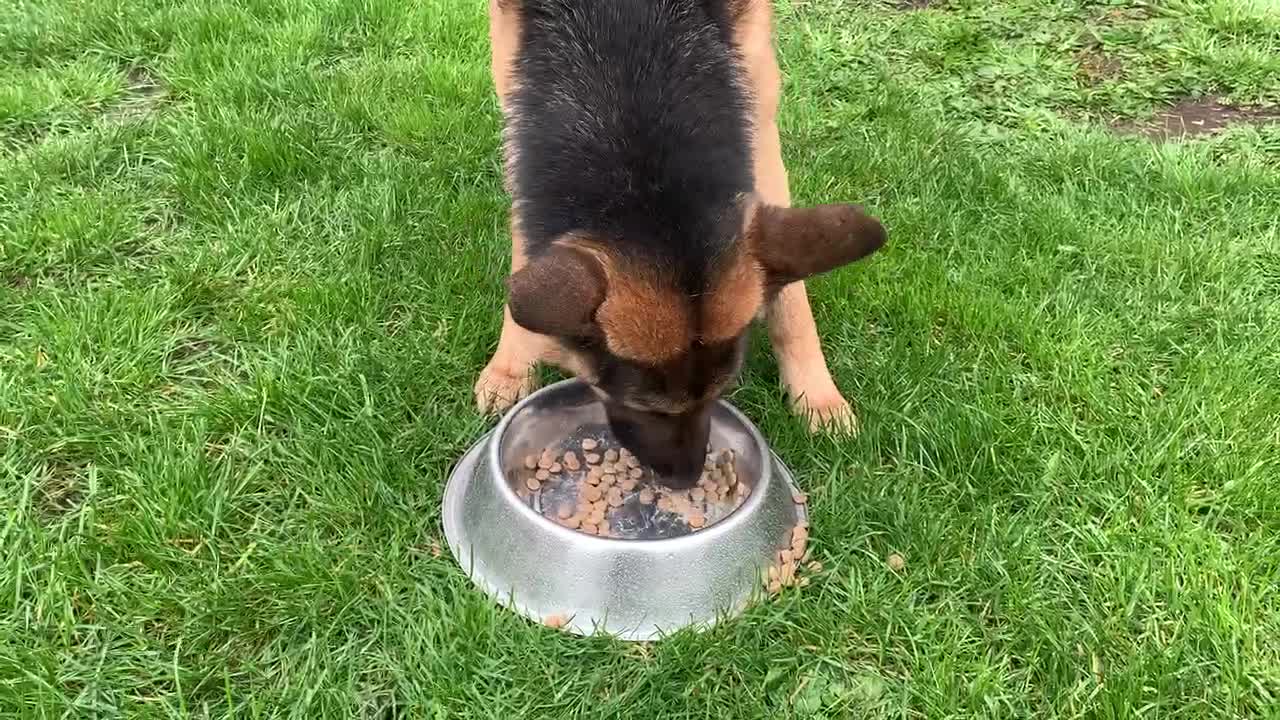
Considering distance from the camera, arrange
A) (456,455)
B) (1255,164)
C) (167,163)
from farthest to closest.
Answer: (1255,164) < (167,163) < (456,455)

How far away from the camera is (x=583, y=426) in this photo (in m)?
3.70

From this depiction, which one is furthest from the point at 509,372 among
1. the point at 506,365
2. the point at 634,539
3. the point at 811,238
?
the point at 811,238

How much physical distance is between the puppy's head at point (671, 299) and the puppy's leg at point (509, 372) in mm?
984

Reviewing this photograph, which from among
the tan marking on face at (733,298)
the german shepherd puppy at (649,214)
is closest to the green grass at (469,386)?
the german shepherd puppy at (649,214)

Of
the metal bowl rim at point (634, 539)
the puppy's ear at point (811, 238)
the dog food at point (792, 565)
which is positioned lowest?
the dog food at point (792, 565)

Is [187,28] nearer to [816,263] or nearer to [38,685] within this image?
[38,685]

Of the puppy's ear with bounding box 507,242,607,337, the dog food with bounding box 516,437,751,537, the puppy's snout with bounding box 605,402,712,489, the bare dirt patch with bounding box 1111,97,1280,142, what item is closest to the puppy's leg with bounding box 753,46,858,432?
the dog food with bounding box 516,437,751,537

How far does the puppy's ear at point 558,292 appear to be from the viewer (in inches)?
93.4

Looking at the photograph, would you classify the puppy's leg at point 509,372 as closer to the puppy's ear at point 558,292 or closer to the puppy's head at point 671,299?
the puppy's head at point 671,299

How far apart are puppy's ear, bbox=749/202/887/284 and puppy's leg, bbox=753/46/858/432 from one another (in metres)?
0.94

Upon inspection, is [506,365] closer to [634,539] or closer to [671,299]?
[634,539]

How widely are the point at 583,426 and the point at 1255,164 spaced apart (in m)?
4.28

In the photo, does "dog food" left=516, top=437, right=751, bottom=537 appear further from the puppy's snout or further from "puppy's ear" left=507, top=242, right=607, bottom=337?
"puppy's ear" left=507, top=242, right=607, bottom=337

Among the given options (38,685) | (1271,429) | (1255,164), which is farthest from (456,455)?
(1255,164)
